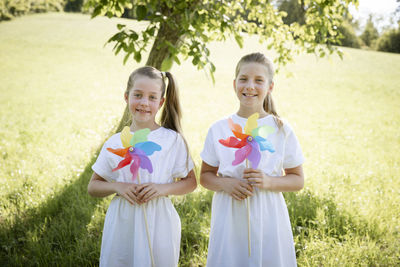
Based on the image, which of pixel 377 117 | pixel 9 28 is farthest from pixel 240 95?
pixel 9 28

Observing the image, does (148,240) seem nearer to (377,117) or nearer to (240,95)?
(240,95)

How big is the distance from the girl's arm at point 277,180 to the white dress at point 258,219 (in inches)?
2.6

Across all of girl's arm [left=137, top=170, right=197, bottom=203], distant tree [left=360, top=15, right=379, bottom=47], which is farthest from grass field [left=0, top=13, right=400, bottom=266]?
distant tree [left=360, top=15, right=379, bottom=47]

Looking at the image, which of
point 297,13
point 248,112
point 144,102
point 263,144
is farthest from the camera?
point 297,13

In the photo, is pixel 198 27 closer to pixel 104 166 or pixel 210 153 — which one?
pixel 210 153

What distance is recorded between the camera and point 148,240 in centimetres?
173

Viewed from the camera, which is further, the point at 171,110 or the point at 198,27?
the point at 198,27

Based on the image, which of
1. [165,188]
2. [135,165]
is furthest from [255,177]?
[135,165]

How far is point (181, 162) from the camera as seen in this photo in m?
1.97

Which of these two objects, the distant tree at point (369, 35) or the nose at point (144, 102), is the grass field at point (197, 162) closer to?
the nose at point (144, 102)

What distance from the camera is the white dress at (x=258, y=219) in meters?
1.83

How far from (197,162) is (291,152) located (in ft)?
9.38

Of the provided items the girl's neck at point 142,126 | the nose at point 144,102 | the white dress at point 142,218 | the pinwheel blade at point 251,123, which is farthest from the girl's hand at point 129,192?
the pinwheel blade at point 251,123

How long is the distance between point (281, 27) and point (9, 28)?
29793 mm
